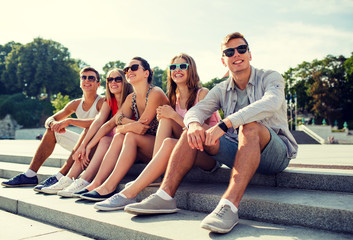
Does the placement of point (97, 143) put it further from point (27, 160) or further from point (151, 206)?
point (27, 160)

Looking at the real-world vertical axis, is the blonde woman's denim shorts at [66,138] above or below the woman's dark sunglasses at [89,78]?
below

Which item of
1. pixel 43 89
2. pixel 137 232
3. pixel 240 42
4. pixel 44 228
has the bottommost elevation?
pixel 44 228

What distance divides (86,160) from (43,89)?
54.3 metres

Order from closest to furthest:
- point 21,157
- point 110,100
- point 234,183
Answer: point 234,183
point 110,100
point 21,157

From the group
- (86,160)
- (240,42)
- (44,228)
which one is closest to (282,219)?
(240,42)

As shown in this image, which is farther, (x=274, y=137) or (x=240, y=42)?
(x=240, y=42)

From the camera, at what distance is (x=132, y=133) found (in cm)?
333

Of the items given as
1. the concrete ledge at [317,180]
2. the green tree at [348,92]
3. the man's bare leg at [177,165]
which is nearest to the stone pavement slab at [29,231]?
the man's bare leg at [177,165]

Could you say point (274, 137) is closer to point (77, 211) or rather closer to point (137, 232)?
point (137, 232)

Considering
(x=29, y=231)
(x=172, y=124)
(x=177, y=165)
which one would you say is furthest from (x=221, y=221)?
(x=29, y=231)

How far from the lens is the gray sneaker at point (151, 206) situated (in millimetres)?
2514

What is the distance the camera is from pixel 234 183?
88.3 inches

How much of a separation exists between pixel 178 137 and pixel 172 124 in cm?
21

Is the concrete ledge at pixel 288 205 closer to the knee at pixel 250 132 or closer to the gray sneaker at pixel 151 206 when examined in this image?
the gray sneaker at pixel 151 206
